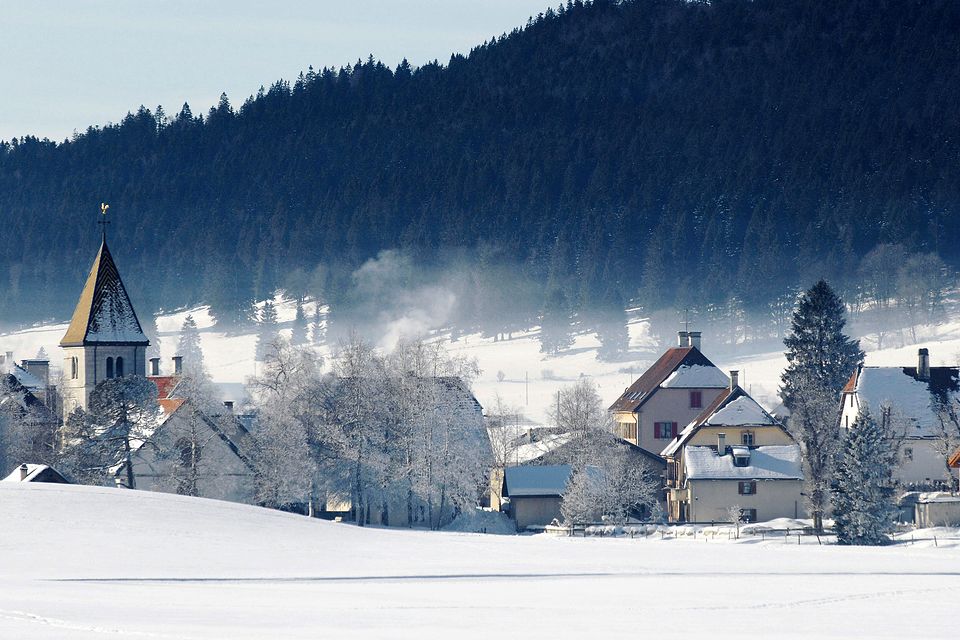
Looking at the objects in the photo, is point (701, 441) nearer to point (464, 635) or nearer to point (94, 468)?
point (94, 468)

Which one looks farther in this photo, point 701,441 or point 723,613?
point 701,441

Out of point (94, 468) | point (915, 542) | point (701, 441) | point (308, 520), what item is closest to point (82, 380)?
point (94, 468)

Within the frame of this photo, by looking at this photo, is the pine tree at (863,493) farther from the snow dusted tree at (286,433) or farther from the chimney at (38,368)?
the chimney at (38,368)

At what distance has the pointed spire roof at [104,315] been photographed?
101 m

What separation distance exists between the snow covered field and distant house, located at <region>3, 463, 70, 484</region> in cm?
620

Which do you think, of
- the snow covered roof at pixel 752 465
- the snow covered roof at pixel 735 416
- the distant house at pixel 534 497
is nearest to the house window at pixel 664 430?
the snow covered roof at pixel 735 416

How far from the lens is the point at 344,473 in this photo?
90125mm

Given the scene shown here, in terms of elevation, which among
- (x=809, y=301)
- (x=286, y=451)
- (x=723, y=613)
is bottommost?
(x=723, y=613)

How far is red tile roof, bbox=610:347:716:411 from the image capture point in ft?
399

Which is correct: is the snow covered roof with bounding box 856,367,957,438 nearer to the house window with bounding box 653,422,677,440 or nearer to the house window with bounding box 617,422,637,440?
the house window with bounding box 653,422,677,440

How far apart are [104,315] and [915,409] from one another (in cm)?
4854

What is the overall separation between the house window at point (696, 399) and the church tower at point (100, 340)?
39.4 m

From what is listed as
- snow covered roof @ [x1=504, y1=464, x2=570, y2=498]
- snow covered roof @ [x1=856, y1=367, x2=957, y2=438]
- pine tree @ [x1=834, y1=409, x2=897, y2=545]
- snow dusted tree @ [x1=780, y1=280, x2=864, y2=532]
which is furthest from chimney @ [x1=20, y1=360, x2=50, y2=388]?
pine tree @ [x1=834, y1=409, x2=897, y2=545]

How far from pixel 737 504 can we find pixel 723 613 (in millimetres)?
55602
